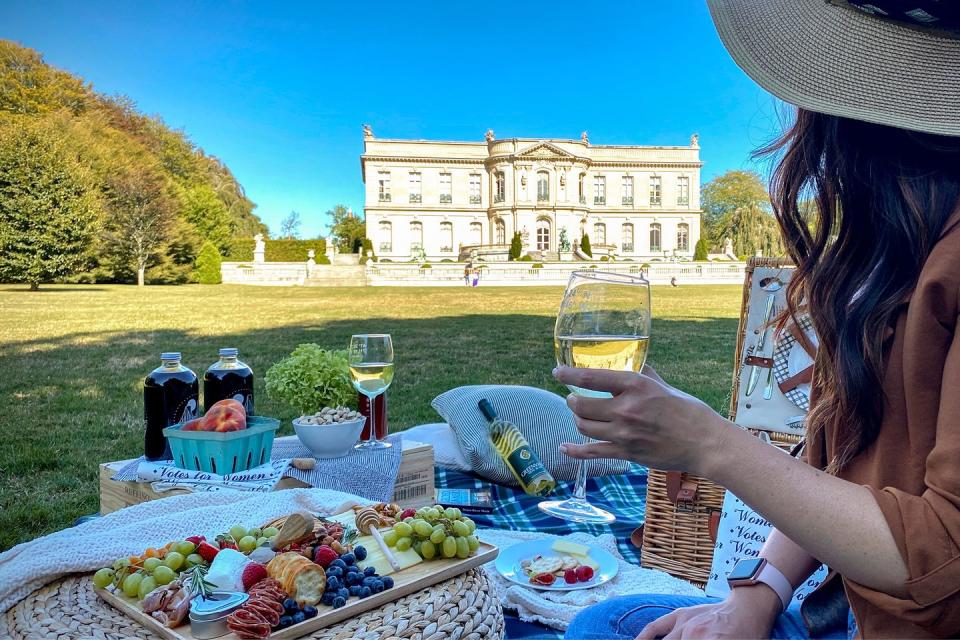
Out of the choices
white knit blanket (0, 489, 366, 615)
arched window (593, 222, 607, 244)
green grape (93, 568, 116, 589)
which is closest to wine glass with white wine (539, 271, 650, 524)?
green grape (93, 568, 116, 589)

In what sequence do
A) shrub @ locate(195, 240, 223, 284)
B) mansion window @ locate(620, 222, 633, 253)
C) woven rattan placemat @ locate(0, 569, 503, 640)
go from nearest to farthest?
1. woven rattan placemat @ locate(0, 569, 503, 640)
2. shrub @ locate(195, 240, 223, 284)
3. mansion window @ locate(620, 222, 633, 253)

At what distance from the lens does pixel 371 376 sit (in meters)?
2.60

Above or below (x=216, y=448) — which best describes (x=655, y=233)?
above

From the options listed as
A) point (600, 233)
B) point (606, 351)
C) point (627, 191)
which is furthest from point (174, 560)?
point (627, 191)

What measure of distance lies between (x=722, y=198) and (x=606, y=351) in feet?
210

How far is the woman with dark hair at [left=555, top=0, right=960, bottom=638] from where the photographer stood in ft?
2.38

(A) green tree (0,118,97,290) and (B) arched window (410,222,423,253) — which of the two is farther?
(B) arched window (410,222,423,253)

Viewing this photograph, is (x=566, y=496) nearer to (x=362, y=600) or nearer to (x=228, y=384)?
(x=228, y=384)

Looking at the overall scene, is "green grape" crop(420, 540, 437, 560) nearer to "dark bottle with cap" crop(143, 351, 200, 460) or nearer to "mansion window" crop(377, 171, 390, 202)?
"dark bottle with cap" crop(143, 351, 200, 460)

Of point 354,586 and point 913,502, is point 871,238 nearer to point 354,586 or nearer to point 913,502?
point 913,502

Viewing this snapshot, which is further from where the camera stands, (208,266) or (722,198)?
(722,198)

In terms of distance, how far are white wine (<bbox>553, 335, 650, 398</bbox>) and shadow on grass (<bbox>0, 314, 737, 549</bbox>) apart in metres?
2.94

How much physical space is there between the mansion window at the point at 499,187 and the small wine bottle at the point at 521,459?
144 ft

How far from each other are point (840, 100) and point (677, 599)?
937 millimetres
